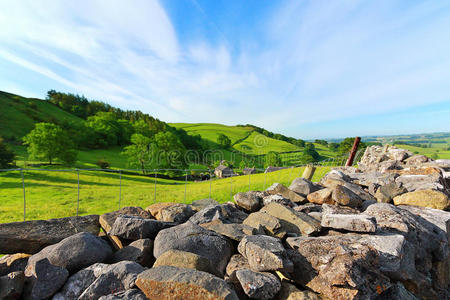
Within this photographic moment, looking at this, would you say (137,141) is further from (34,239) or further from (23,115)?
(23,115)

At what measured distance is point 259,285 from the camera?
8.98ft

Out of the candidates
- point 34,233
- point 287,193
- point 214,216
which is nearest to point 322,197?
point 287,193

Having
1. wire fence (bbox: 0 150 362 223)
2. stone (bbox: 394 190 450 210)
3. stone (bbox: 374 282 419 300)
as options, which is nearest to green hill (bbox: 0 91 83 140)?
wire fence (bbox: 0 150 362 223)

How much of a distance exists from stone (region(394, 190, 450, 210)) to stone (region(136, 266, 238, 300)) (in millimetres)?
8024

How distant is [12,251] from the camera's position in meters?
3.87

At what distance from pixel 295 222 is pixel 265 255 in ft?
7.23

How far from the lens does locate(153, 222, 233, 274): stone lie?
3715 millimetres

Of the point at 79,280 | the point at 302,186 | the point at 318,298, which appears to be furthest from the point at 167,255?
the point at 302,186

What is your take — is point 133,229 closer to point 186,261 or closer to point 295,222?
point 186,261

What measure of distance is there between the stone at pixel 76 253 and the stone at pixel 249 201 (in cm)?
435

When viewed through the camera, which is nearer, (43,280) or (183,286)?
(183,286)

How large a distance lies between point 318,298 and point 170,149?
Answer: 6346 centimetres

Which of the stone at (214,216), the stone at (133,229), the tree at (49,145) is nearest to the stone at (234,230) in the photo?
the stone at (214,216)

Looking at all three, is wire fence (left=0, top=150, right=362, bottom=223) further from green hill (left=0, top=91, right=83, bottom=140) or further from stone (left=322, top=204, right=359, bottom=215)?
green hill (left=0, top=91, right=83, bottom=140)
